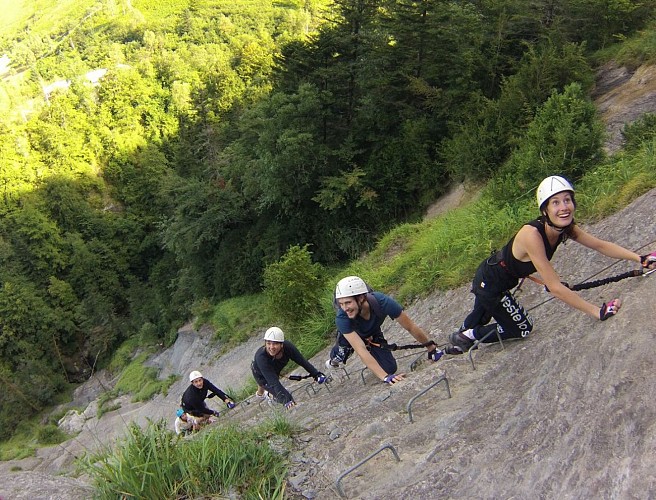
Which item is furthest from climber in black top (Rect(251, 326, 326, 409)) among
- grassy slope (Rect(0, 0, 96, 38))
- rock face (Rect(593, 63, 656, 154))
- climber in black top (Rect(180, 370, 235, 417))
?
grassy slope (Rect(0, 0, 96, 38))

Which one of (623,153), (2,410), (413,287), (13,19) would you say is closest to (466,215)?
(413,287)

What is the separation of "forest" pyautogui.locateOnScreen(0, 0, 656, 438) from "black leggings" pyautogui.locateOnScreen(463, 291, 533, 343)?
17.9 ft

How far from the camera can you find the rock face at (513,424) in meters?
2.53

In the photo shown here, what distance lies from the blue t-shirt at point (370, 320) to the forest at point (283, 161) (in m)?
5.98

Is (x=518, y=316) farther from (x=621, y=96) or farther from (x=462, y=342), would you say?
(x=621, y=96)

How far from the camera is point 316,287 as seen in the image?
1266 cm

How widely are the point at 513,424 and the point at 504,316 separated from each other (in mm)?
1501

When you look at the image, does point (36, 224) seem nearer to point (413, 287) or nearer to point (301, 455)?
point (413, 287)

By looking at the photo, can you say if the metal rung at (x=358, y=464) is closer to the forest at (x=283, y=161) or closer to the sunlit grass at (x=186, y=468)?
the sunlit grass at (x=186, y=468)

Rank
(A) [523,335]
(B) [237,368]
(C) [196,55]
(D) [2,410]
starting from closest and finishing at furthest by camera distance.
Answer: (A) [523,335] < (B) [237,368] < (D) [2,410] < (C) [196,55]

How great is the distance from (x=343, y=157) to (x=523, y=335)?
49.7 ft

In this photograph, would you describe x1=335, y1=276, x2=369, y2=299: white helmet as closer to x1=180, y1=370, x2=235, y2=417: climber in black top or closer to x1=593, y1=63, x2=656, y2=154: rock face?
x1=180, y1=370, x2=235, y2=417: climber in black top

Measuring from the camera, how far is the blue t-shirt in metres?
4.58

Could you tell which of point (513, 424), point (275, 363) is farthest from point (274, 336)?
point (513, 424)
